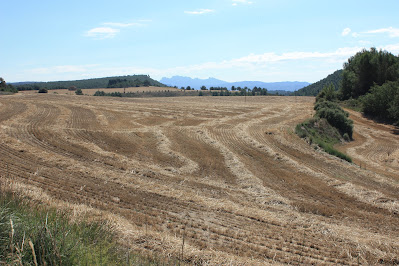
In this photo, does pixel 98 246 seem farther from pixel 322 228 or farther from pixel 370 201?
pixel 370 201

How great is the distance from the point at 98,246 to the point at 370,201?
37.1 feet

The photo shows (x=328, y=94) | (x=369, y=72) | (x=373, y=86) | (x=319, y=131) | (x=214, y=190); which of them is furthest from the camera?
(x=328, y=94)

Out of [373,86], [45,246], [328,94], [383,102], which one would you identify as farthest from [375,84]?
[45,246]

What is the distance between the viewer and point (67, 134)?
20.4 metres

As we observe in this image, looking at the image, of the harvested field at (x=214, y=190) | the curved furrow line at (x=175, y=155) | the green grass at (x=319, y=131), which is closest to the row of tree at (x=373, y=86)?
the green grass at (x=319, y=131)

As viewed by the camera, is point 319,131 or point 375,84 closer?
point 319,131

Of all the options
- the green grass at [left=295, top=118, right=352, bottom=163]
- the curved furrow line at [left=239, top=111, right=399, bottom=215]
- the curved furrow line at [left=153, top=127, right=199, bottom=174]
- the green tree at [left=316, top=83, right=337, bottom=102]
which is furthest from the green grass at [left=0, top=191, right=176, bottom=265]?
the green tree at [left=316, top=83, right=337, bottom=102]

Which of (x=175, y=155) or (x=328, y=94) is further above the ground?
(x=328, y=94)

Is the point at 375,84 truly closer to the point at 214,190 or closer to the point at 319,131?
the point at 319,131

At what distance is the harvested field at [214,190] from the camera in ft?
24.0

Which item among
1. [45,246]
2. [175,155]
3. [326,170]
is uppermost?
[45,246]

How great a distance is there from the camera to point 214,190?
1216cm

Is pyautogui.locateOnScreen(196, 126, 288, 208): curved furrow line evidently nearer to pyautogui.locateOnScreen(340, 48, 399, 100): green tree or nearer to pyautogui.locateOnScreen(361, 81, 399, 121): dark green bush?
pyautogui.locateOnScreen(361, 81, 399, 121): dark green bush

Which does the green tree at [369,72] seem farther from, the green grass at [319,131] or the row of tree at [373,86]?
the green grass at [319,131]
